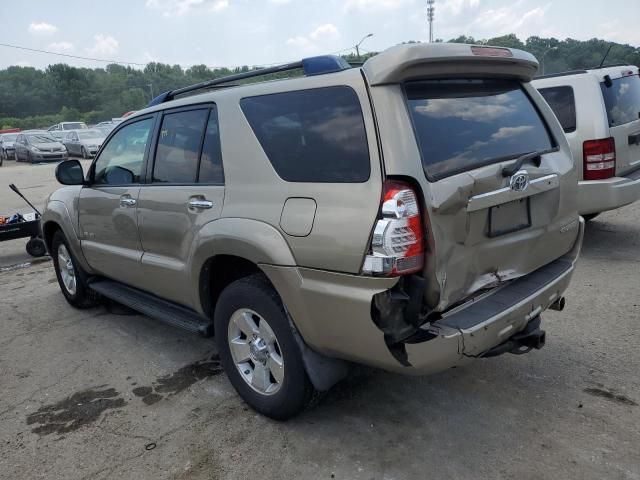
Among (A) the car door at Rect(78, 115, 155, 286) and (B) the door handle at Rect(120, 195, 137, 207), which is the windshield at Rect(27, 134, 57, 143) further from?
(B) the door handle at Rect(120, 195, 137, 207)

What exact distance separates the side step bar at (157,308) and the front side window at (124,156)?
886 mm

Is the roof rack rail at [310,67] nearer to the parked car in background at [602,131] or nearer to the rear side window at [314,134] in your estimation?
the rear side window at [314,134]

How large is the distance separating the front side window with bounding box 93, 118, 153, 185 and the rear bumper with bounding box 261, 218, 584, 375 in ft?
5.94

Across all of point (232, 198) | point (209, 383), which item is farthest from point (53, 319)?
point (232, 198)

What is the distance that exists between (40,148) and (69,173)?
23.8 m

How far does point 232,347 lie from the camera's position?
10.4 feet

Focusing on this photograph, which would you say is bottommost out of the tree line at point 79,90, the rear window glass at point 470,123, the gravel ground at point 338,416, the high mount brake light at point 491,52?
the gravel ground at point 338,416

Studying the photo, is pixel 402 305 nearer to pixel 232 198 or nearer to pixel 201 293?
pixel 232 198

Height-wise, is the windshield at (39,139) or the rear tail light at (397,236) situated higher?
the windshield at (39,139)

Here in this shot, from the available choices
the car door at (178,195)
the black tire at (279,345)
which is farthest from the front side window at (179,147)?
the black tire at (279,345)

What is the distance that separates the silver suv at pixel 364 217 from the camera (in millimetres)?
2334

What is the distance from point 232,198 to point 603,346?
2794 mm

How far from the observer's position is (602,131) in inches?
219

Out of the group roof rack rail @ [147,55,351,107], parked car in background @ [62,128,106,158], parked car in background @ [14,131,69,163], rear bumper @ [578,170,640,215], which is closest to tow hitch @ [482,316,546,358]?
roof rack rail @ [147,55,351,107]
